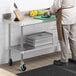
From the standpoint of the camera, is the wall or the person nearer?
the person

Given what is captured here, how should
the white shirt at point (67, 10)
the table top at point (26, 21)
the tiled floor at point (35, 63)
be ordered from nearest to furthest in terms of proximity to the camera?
the table top at point (26, 21)
the white shirt at point (67, 10)
the tiled floor at point (35, 63)

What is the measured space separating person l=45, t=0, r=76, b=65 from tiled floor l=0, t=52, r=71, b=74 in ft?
0.86

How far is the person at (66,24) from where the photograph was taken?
4.08m

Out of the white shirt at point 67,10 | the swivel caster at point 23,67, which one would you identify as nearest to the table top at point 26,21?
the white shirt at point 67,10

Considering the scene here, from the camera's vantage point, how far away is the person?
408cm

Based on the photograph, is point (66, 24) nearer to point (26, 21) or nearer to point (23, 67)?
point (26, 21)

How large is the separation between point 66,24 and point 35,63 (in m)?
0.89

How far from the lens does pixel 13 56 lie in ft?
14.9

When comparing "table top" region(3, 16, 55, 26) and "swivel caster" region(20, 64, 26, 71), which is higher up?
"table top" region(3, 16, 55, 26)

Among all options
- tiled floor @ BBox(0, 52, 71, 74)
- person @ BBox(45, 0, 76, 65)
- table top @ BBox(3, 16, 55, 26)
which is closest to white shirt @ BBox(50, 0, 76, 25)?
person @ BBox(45, 0, 76, 65)

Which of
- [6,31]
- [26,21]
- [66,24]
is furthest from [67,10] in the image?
[6,31]

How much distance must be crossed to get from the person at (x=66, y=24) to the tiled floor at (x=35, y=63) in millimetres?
264

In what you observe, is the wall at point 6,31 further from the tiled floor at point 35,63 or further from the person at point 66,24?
the person at point 66,24

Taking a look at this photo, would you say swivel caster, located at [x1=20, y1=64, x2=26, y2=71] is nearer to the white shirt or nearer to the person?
the person
